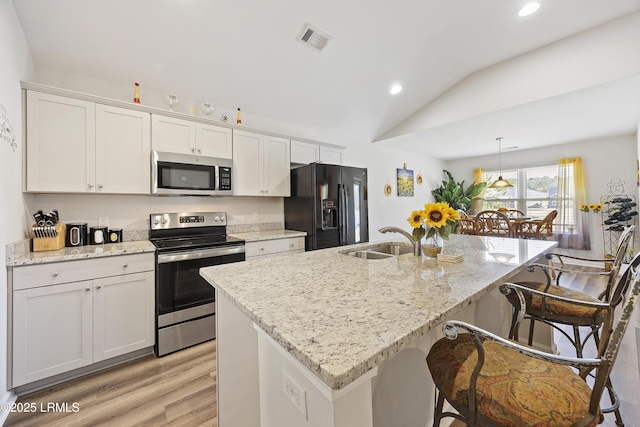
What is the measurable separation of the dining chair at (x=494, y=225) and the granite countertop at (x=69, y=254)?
436cm

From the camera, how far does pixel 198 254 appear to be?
7.66 ft

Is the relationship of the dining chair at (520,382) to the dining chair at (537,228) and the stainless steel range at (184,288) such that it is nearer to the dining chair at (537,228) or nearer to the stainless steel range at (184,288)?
the stainless steel range at (184,288)

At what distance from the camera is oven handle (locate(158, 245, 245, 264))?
2186 millimetres

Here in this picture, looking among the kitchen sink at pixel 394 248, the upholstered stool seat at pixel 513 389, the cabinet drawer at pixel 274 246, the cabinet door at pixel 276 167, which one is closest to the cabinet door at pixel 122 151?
the cabinet drawer at pixel 274 246

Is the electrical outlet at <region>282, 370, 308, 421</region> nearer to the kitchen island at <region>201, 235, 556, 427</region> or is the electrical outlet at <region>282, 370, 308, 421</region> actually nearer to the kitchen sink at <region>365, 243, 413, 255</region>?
the kitchen island at <region>201, 235, 556, 427</region>

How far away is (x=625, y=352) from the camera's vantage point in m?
2.09

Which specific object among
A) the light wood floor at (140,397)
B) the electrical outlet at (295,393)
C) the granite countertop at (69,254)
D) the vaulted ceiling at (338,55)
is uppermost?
the vaulted ceiling at (338,55)

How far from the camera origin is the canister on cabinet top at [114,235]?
244cm

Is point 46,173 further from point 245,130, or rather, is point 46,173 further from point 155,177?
point 245,130

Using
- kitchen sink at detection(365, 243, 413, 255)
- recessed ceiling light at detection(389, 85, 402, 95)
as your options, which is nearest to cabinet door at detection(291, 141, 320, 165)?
recessed ceiling light at detection(389, 85, 402, 95)

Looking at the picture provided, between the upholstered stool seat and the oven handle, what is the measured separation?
203 cm

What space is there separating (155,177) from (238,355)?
1.96 metres

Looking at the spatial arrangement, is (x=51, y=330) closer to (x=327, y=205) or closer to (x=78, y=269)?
(x=78, y=269)

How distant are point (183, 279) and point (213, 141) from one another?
4.82ft
